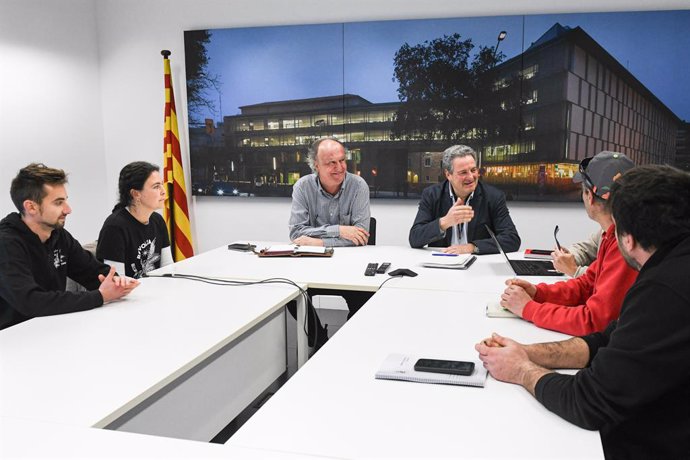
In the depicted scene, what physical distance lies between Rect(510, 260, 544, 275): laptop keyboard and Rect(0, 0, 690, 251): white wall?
62.5 inches

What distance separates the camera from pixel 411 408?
1.28 meters

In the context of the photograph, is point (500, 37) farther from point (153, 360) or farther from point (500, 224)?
point (153, 360)

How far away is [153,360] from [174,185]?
3.33 m

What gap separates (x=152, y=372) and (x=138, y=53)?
409 centimetres

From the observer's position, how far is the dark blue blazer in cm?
321

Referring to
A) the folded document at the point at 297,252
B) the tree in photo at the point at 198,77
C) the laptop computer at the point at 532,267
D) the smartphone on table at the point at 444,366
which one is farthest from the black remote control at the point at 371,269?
the tree in photo at the point at 198,77

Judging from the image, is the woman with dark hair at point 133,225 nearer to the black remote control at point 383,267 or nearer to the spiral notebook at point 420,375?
the black remote control at point 383,267

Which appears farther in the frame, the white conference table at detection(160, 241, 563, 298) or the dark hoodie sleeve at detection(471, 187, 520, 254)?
the dark hoodie sleeve at detection(471, 187, 520, 254)

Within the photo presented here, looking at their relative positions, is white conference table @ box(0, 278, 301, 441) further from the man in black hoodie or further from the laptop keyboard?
the laptop keyboard

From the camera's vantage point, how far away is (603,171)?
182 centimetres

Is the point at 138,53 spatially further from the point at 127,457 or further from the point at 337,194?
the point at 127,457

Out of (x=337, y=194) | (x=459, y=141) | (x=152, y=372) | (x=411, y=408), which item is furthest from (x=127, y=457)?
(x=459, y=141)

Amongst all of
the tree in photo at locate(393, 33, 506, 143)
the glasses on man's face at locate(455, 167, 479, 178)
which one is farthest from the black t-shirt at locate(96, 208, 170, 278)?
the tree in photo at locate(393, 33, 506, 143)

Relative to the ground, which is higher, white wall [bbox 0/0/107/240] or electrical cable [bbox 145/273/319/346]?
white wall [bbox 0/0/107/240]
